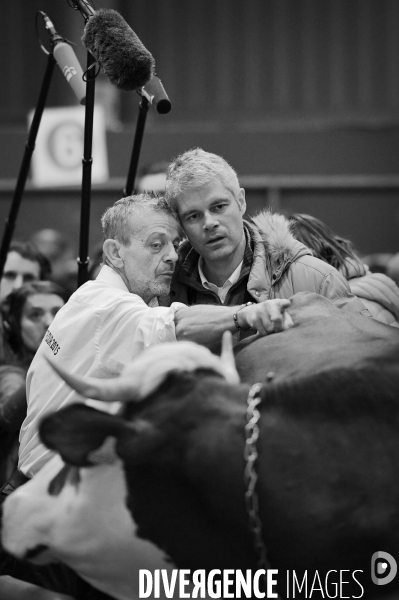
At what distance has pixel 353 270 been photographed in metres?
3.68

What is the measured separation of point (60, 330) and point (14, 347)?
1.63 m

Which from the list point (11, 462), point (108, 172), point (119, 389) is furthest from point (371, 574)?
point (108, 172)

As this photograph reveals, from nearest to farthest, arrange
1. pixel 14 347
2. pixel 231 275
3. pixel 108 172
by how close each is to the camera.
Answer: pixel 231 275
pixel 14 347
pixel 108 172

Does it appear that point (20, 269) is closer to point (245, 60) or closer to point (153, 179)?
point (153, 179)

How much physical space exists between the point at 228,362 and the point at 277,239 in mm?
1037

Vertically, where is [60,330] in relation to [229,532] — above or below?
above

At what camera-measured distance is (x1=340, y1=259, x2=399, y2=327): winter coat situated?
3.55 metres

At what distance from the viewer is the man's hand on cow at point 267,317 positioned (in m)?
2.22

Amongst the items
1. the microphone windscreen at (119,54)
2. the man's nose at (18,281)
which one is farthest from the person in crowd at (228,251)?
the man's nose at (18,281)

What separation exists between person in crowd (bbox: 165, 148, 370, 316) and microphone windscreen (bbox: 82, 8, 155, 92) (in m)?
0.39

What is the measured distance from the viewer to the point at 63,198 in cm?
842

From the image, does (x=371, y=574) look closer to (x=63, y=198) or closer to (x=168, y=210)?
(x=168, y=210)

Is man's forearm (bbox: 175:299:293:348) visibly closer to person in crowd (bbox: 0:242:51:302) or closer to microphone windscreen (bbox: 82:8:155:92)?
microphone windscreen (bbox: 82:8:155:92)

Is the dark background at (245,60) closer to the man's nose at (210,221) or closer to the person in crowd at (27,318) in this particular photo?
the person in crowd at (27,318)
